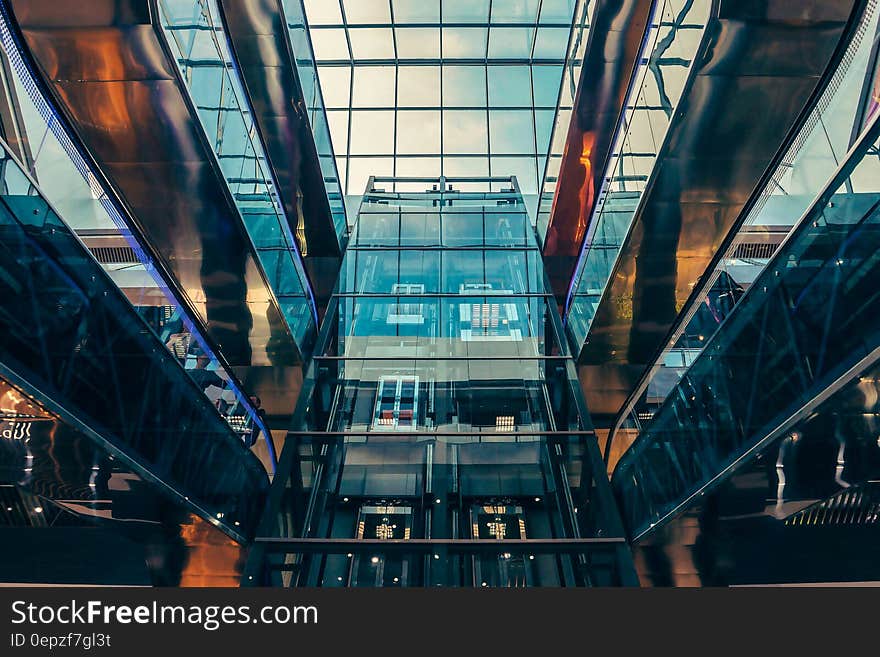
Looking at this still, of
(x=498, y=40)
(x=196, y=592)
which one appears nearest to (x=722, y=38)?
(x=196, y=592)

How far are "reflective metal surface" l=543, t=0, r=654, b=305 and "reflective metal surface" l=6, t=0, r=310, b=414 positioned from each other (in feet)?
20.4

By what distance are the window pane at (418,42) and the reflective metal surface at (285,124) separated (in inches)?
370

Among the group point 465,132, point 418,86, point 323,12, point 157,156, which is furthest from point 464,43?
point 157,156

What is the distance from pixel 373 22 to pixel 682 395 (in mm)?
18214

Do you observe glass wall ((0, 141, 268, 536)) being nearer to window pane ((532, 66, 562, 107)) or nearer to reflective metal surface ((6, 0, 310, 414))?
reflective metal surface ((6, 0, 310, 414))

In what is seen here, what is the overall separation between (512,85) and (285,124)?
12.7 m

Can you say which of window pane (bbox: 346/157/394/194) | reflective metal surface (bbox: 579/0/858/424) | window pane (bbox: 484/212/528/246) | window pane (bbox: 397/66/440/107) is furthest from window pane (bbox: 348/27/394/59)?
reflective metal surface (bbox: 579/0/858/424)

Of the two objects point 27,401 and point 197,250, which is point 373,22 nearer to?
point 197,250

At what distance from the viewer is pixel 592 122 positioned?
41.8 ft

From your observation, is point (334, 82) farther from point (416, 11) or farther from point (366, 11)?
point (416, 11)

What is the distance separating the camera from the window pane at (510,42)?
22.0 m

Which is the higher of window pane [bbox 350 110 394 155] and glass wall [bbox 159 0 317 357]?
window pane [bbox 350 110 394 155]

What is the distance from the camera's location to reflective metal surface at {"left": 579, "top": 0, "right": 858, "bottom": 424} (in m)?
6.27

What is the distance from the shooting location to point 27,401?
5.06m
